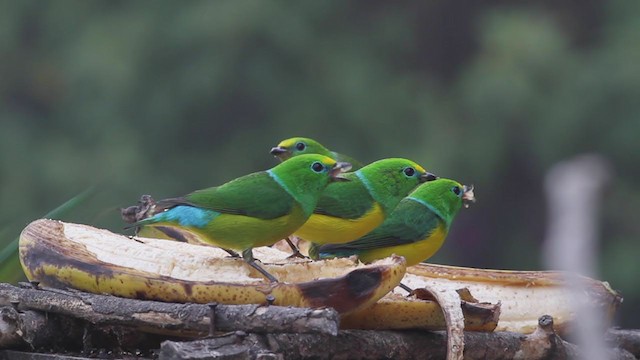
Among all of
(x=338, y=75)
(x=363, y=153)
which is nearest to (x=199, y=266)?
(x=363, y=153)

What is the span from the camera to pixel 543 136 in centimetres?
1050

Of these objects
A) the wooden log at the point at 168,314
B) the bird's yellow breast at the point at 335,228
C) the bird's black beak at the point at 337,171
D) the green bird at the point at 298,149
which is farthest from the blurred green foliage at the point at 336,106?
the wooden log at the point at 168,314

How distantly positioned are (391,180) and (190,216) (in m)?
0.53

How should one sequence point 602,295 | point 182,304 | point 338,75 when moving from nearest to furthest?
point 182,304, point 602,295, point 338,75

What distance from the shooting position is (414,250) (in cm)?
253

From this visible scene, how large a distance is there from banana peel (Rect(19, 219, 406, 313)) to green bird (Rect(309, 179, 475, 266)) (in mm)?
275

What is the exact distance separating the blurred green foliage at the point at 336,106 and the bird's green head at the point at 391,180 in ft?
22.8

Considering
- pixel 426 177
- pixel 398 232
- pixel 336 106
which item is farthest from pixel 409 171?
pixel 336 106

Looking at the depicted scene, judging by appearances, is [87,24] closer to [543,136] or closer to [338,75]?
[338,75]

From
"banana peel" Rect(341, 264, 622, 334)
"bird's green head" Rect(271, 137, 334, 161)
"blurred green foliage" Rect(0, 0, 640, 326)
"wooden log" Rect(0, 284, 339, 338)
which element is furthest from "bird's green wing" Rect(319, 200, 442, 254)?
"blurred green foliage" Rect(0, 0, 640, 326)

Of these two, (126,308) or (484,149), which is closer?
(126,308)

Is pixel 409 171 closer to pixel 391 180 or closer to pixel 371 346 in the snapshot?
pixel 391 180

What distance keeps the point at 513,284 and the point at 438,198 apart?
0.24m

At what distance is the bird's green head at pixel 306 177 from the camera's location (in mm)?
2260
